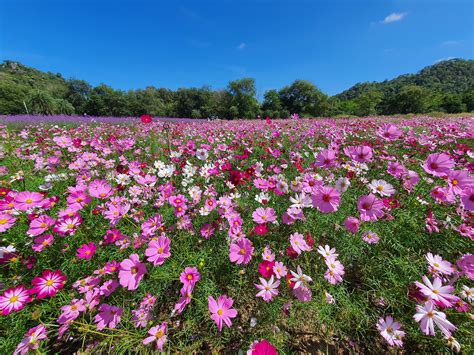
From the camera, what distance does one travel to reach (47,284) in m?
0.99

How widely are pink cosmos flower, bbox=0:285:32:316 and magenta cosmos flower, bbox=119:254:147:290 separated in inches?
17.7

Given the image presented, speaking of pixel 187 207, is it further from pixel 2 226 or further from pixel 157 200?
pixel 2 226

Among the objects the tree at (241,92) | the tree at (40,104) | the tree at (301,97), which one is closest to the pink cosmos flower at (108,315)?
the tree at (40,104)

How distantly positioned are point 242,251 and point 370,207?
726mm

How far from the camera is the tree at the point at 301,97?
39.8 m

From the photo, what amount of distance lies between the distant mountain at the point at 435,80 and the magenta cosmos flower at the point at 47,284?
6942 cm

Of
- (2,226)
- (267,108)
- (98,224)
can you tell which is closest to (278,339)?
(98,224)

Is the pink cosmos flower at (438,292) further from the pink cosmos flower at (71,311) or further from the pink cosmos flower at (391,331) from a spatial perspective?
the pink cosmos flower at (71,311)

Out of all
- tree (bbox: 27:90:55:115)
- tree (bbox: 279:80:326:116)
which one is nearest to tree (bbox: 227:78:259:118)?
tree (bbox: 279:80:326:116)

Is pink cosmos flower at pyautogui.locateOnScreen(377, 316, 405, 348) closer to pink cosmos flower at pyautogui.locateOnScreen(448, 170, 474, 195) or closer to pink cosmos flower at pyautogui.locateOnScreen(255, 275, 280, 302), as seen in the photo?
pink cosmos flower at pyautogui.locateOnScreen(255, 275, 280, 302)

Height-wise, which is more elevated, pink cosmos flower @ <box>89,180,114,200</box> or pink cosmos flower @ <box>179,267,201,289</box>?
pink cosmos flower @ <box>89,180,114,200</box>

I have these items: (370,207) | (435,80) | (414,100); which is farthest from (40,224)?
(435,80)

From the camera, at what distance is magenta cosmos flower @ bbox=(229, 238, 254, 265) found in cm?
110

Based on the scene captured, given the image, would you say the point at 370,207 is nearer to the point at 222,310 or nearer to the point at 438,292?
the point at 438,292
